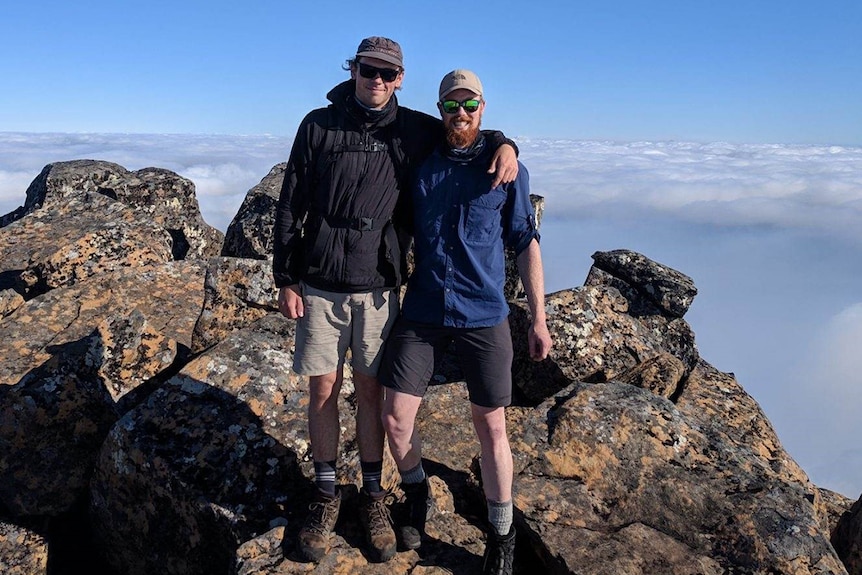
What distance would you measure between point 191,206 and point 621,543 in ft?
54.6

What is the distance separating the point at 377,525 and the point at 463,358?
212cm

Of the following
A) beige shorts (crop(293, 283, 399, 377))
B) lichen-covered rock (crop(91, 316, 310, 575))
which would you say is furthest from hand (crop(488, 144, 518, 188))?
lichen-covered rock (crop(91, 316, 310, 575))

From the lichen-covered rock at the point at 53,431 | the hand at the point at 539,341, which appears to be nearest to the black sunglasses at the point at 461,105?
the hand at the point at 539,341

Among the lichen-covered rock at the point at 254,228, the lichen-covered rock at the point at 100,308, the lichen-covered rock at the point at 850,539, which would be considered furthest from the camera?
the lichen-covered rock at the point at 254,228

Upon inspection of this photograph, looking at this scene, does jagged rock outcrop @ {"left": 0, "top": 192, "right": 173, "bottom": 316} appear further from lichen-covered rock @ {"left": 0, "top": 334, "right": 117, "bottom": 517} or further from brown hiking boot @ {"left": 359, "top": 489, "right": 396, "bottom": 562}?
brown hiking boot @ {"left": 359, "top": 489, "right": 396, "bottom": 562}

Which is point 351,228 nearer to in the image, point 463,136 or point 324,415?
point 463,136

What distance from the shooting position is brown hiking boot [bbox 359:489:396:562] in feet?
22.3

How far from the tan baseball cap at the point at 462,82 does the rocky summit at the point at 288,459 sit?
4.50 metres

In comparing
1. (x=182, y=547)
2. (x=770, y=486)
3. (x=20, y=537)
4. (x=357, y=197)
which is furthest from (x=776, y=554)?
(x=20, y=537)

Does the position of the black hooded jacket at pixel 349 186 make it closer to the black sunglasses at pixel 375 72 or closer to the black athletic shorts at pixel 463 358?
the black sunglasses at pixel 375 72

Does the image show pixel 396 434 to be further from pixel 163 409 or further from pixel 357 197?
pixel 163 409

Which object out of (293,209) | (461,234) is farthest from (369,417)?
(293,209)

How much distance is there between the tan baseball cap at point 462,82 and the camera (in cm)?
605

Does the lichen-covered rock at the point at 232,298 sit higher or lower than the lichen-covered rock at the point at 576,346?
higher
